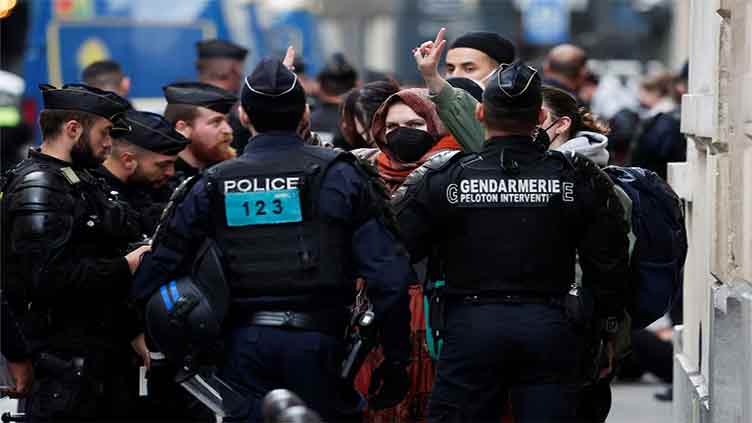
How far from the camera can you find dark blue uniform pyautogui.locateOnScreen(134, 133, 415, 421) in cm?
593

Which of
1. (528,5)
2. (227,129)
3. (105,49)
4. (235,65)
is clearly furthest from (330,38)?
(227,129)

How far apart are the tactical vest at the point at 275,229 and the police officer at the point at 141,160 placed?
1.82 m

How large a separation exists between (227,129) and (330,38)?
31.0 m

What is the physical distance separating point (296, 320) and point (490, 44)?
8.64 feet

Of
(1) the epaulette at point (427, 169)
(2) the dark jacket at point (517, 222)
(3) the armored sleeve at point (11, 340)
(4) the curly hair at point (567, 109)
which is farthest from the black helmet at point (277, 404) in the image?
(3) the armored sleeve at point (11, 340)

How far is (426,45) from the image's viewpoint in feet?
22.7

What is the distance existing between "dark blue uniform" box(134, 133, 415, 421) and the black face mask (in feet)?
3.58

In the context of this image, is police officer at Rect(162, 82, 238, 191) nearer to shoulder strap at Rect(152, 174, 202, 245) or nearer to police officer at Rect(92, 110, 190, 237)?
police officer at Rect(92, 110, 190, 237)

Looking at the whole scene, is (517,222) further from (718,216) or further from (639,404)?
(639,404)

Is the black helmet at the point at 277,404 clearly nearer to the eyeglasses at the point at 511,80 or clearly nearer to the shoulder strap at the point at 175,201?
the shoulder strap at the point at 175,201

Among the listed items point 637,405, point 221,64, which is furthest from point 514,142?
point 221,64

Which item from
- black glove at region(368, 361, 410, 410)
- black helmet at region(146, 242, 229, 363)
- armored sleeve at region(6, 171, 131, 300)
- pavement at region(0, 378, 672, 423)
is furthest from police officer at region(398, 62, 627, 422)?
pavement at region(0, 378, 672, 423)

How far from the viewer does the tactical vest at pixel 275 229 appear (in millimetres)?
5914

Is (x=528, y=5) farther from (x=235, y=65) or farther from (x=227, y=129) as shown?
(x=227, y=129)
